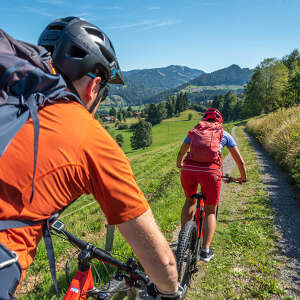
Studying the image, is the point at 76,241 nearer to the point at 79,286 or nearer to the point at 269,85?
the point at 79,286

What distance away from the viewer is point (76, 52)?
1.58 m

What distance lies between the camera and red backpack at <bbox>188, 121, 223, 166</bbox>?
359 cm

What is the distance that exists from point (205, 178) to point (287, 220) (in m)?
3.33

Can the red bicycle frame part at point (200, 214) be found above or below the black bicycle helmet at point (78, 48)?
below

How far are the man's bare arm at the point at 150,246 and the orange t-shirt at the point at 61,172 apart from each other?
5 centimetres

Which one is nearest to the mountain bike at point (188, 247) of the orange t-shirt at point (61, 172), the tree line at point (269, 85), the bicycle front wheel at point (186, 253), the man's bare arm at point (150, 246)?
the bicycle front wheel at point (186, 253)

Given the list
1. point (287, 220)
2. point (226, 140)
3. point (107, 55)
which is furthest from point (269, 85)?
point (107, 55)

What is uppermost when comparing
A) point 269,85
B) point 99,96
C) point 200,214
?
point 269,85

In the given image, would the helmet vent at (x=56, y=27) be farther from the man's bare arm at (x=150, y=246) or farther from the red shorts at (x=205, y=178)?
the red shorts at (x=205, y=178)

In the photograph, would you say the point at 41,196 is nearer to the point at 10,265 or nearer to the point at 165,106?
the point at 10,265

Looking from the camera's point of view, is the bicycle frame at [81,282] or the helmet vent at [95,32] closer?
the helmet vent at [95,32]

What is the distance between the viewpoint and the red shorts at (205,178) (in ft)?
11.9

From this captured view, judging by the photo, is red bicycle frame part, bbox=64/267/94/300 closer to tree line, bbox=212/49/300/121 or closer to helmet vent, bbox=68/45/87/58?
helmet vent, bbox=68/45/87/58

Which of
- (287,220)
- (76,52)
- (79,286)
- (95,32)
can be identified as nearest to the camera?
(76,52)
